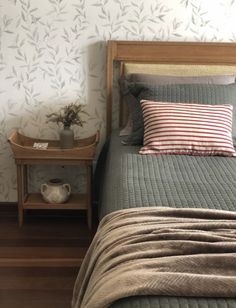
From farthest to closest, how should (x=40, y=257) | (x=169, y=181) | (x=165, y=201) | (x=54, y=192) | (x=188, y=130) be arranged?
(x=54, y=192)
(x=40, y=257)
(x=188, y=130)
(x=169, y=181)
(x=165, y=201)

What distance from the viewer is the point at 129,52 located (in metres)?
2.71

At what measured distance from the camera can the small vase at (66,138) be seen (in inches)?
105

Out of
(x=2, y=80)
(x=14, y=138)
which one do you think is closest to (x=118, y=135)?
(x=14, y=138)

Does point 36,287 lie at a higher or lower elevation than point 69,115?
lower

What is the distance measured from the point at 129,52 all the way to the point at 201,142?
838 mm

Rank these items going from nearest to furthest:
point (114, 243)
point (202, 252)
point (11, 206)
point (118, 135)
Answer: point (202, 252) → point (114, 243) → point (118, 135) → point (11, 206)

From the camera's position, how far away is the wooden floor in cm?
204

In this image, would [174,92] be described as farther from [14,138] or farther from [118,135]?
[14,138]

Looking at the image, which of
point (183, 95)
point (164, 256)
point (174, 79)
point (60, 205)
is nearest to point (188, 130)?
point (183, 95)

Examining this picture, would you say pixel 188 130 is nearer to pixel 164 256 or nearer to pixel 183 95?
pixel 183 95

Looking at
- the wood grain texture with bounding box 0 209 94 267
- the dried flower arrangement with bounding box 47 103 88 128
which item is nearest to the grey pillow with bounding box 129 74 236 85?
the dried flower arrangement with bounding box 47 103 88 128

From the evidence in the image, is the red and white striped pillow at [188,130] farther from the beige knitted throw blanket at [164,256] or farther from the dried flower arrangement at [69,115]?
the beige knitted throw blanket at [164,256]

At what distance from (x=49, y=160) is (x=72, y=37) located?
31.9 inches

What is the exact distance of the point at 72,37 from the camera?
8.93 ft
